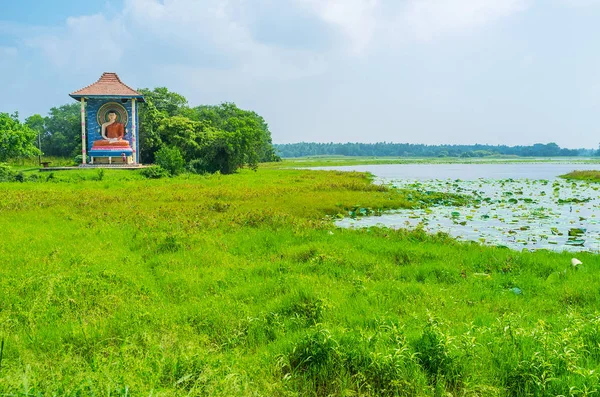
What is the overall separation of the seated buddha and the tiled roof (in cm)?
181

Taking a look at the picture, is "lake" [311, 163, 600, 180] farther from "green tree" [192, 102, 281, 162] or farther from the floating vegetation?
the floating vegetation

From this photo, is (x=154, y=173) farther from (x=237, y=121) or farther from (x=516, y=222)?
(x=516, y=222)

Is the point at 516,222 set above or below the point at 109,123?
below

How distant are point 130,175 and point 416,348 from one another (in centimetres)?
2615

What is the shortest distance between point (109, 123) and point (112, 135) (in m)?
0.99

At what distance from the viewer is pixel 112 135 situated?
33.0 metres

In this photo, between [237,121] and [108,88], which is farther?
[237,121]

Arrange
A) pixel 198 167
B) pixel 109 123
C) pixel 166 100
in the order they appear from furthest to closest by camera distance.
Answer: pixel 166 100 → pixel 198 167 → pixel 109 123

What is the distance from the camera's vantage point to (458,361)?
12.0 ft

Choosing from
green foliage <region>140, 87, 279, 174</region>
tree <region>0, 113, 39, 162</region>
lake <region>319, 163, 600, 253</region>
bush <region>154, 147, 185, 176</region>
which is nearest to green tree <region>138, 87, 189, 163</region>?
green foliage <region>140, 87, 279, 174</region>

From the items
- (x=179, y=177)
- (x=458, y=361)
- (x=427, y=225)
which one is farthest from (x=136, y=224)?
(x=179, y=177)

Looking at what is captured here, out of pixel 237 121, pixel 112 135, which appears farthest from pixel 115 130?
pixel 237 121

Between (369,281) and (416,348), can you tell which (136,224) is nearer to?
(369,281)

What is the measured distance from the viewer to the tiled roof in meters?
32.1
